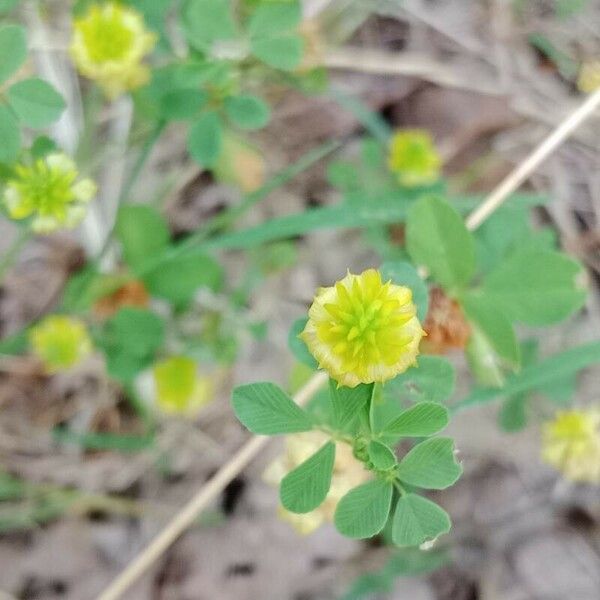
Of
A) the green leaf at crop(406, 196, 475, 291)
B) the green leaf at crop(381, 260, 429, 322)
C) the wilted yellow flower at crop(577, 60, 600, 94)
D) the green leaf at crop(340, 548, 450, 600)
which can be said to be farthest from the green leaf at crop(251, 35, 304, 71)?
the green leaf at crop(340, 548, 450, 600)

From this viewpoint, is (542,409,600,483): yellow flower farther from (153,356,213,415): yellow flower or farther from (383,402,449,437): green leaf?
(383,402,449,437): green leaf

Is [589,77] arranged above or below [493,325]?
below

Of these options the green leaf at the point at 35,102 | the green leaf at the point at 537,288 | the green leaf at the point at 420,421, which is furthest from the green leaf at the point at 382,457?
the green leaf at the point at 35,102

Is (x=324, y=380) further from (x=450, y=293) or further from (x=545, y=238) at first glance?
(x=545, y=238)

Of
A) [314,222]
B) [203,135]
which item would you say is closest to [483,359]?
[314,222]

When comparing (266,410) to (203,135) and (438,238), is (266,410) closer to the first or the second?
(438,238)

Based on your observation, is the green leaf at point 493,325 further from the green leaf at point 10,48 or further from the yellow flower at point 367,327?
the green leaf at point 10,48
